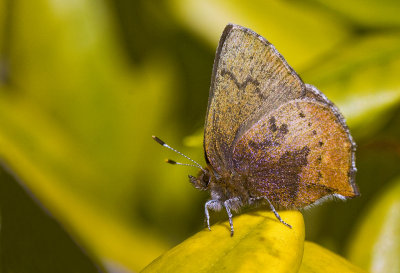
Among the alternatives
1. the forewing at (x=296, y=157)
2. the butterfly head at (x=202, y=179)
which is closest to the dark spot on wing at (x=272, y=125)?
the forewing at (x=296, y=157)

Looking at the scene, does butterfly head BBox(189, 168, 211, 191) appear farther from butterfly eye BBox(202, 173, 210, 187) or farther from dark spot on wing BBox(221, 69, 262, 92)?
dark spot on wing BBox(221, 69, 262, 92)

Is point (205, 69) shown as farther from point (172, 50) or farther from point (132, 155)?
point (132, 155)

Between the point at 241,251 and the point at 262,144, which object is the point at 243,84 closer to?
the point at 262,144

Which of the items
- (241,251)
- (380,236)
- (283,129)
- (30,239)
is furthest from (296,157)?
(30,239)

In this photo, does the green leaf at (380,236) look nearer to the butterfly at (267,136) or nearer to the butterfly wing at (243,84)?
the butterfly at (267,136)

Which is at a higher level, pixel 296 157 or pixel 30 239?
pixel 30 239

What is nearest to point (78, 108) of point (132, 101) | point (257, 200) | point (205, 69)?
point (132, 101)
